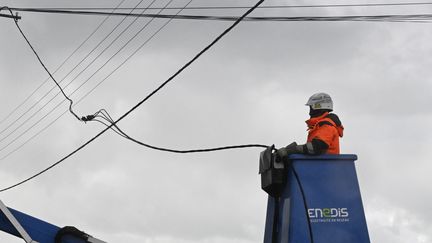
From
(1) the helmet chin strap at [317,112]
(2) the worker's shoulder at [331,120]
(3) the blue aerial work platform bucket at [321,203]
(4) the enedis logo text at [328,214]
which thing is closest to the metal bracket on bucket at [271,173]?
(3) the blue aerial work platform bucket at [321,203]

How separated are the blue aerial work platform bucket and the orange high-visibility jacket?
0.22 m

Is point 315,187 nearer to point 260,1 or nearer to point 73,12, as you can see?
point 260,1

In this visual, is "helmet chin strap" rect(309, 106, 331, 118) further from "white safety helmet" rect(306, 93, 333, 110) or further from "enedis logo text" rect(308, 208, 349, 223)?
"enedis logo text" rect(308, 208, 349, 223)

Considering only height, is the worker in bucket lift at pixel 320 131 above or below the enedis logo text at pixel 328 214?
above

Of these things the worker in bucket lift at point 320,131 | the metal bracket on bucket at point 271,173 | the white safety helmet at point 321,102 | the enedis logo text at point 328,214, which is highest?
the white safety helmet at point 321,102

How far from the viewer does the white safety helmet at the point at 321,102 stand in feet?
21.4

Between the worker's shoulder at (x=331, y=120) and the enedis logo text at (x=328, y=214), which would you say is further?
the worker's shoulder at (x=331, y=120)

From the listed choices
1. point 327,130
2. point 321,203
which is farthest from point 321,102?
point 321,203

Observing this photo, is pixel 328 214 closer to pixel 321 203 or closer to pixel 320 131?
pixel 321 203

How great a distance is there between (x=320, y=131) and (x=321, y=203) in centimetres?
74

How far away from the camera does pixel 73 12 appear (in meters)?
12.3

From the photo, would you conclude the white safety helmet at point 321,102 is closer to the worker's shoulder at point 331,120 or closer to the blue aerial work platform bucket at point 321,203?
the worker's shoulder at point 331,120

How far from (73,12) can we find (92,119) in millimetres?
2595

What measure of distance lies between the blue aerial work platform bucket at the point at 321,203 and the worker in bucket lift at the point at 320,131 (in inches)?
3.3
